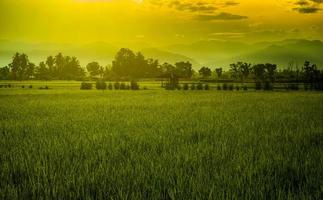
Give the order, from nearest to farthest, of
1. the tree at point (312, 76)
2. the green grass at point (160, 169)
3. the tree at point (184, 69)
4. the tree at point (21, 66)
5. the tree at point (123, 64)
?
the green grass at point (160, 169) → the tree at point (312, 76) → the tree at point (184, 69) → the tree at point (21, 66) → the tree at point (123, 64)

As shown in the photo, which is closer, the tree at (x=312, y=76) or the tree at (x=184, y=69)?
the tree at (x=312, y=76)

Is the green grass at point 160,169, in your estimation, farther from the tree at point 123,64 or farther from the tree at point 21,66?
the tree at point 21,66

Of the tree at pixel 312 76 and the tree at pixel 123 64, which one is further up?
the tree at pixel 123 64

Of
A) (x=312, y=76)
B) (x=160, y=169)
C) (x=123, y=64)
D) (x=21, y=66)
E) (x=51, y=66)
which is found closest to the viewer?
(x=160, y=169)

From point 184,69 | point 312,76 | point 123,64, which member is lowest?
point 312,76

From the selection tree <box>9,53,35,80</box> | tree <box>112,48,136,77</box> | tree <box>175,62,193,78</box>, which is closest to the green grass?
tree <box>175,62,193,78</box>

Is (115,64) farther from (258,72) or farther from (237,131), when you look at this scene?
(237,131)

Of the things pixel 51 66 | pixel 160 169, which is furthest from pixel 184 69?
pixel 160 169

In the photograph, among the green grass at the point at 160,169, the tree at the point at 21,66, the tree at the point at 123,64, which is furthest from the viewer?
the tree at the point at 123,64

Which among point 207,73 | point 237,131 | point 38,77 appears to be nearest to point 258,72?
point 207,73

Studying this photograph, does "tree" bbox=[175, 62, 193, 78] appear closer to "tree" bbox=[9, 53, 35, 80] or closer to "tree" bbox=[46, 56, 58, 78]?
"tree" bbox=[46, 56, 58, 78]

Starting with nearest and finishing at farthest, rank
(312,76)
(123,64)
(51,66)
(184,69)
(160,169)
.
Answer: (160,169) → (312,76) → (184,69) → (123,64) → (51,66)

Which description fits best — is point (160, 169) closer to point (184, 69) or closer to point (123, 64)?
point (184, 69)

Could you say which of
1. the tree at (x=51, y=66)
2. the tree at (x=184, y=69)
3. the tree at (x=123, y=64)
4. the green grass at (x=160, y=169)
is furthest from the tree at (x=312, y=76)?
the tree at (x=51, y=66)
